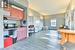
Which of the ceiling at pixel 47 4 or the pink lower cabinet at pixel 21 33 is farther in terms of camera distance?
the ceiling at pixel 47 4

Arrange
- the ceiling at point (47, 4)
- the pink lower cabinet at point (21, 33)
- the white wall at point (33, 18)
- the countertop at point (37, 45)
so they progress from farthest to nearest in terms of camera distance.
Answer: the white wall at point (33, 18)
the ceiling at point (47, 4)
the pink lower cabinet at point (21, 33)
the countertop at point (37, 45)

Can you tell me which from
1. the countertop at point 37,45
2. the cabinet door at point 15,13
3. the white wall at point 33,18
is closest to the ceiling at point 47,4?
the white wall at point 33,18

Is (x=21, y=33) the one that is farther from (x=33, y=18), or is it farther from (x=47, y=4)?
(x=33, y=18)

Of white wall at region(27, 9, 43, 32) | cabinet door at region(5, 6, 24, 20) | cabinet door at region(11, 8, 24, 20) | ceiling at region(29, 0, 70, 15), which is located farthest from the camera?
white wall at region(27, 9, 43, 32)

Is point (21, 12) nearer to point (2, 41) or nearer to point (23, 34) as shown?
point (23, 34)

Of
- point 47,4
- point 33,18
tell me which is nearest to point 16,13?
point 47,4

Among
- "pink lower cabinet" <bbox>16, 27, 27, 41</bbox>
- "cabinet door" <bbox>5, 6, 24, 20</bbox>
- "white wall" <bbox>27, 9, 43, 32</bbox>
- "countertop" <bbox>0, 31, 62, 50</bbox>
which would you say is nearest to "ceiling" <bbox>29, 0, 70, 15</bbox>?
"white wall" <bbox>27, 9, 43, 32</bbox>

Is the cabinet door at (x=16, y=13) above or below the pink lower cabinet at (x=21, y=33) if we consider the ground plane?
above

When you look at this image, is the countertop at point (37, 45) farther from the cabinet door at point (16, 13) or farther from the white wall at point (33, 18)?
the white wall at point (33, 18)

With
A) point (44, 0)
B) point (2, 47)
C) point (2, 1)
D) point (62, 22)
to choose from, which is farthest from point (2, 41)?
point (62, 22)

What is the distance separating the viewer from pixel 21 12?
28.0 ft

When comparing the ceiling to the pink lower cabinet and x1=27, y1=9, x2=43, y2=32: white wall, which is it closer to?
x1=27, y1=9, x2=43, y2=32: white wall

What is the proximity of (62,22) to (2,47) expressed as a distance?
50.5 ft

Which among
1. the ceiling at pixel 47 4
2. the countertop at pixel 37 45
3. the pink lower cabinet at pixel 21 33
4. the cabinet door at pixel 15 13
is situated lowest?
the countertop at pixel 37 45
